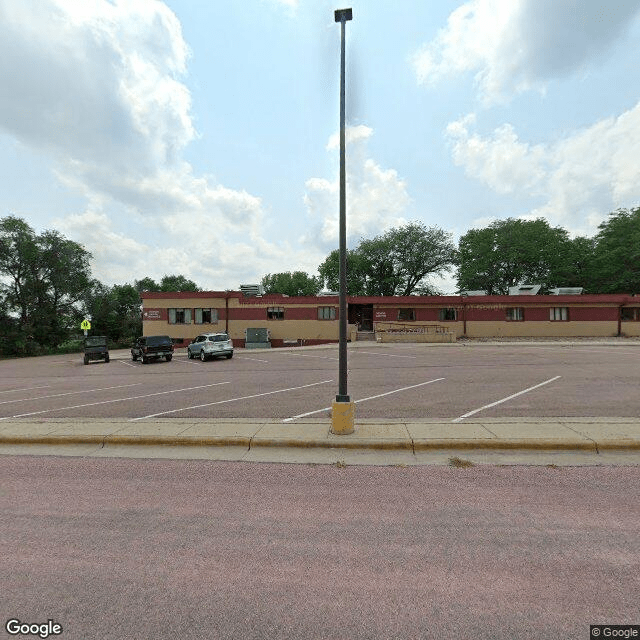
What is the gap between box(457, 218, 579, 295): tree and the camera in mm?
48156

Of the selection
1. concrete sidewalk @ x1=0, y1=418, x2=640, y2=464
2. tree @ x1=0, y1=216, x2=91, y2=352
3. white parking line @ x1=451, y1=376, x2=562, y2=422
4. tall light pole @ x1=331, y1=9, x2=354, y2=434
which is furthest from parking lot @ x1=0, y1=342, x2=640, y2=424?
tree @ x1=0, y1=216, x2=91, y2=352

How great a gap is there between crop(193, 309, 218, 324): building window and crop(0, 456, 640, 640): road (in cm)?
2975

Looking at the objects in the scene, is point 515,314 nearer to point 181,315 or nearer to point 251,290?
point 251,290

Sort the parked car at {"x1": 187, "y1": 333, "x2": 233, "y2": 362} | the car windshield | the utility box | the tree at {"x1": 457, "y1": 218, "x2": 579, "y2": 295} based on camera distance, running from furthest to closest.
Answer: the tree at {"x1": 457, "y1": 218, "x2": 579, "y2": 295}
the utility box
the car windshield
the parked car at {"x1": 187, "y1": 333, "x2": 233, "y2": 362}

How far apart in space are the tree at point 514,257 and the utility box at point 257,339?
35.5 metres

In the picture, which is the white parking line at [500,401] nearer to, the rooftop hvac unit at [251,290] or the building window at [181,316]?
the rooftop hvac unit at [251,290]

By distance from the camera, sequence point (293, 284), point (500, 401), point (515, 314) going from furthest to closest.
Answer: point (293, 284), point (515, 314), point (500, 401)

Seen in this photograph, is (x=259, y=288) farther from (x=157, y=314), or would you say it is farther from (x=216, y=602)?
(x=216, y=602)

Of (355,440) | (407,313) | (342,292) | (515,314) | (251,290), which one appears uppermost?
(251,290)

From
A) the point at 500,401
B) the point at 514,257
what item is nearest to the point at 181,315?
the point at 500,401

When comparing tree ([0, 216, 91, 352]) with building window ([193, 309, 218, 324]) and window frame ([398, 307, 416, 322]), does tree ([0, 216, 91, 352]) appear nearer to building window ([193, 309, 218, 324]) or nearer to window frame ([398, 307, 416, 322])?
building window ([193, 309, 218, 324])

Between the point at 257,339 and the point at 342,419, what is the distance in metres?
27.0

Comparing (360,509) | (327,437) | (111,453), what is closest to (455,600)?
(360,509)

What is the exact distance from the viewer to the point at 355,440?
5988 mm
